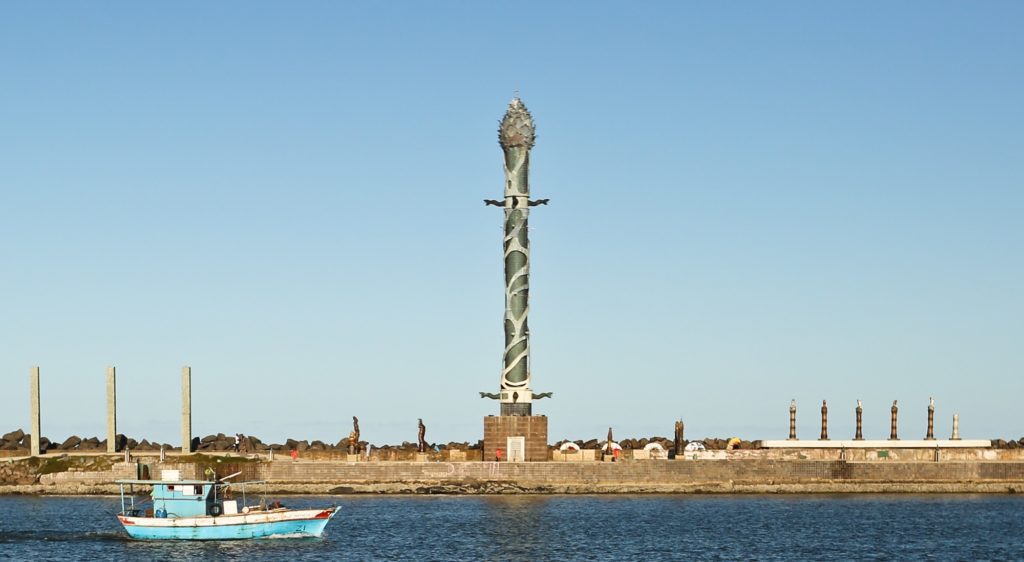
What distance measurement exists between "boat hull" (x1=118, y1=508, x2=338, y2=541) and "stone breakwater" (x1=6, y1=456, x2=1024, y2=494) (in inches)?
1046

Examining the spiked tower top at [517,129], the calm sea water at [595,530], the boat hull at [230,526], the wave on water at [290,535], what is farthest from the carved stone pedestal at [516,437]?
the wave on water at [290,535]

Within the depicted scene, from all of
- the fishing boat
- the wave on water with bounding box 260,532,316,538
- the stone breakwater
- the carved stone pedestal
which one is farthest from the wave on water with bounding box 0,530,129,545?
the carved stone pedestal

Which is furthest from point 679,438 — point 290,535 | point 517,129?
point 290,535

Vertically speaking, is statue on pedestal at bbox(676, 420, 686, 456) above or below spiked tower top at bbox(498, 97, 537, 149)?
below

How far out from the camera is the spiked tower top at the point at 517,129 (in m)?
109

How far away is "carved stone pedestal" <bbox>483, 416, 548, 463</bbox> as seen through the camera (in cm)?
10819

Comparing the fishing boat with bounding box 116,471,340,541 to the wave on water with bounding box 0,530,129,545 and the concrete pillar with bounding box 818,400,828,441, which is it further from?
the concrete pillar with bounding box 818,400,828,441

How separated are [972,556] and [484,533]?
72.9 ft

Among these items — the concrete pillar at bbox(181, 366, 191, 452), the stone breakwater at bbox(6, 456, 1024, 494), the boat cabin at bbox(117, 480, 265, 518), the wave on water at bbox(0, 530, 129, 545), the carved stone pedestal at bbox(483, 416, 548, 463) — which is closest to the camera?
the boat cabin at bbox(117, 480, 265, 518)

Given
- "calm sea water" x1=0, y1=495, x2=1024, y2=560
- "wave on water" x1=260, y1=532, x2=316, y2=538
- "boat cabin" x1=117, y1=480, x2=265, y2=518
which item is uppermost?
"boat cabin" x1=117, y1=480, x2=265, y2=518

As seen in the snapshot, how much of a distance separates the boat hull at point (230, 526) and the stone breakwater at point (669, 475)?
26.6 metres

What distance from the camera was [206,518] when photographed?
261 ft

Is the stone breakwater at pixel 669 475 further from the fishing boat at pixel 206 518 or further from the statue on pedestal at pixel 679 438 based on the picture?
the fishing boat at pixel 206 518

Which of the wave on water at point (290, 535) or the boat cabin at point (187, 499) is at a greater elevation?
the boat cabin at point (187, 499)
